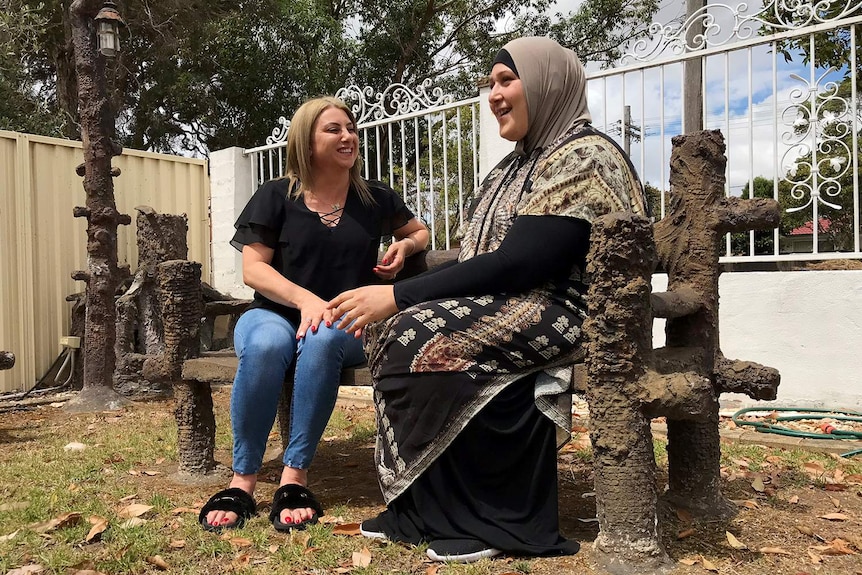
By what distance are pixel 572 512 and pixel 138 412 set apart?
3.92 metres

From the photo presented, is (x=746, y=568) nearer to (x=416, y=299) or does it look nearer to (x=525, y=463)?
(x=525, y=463)

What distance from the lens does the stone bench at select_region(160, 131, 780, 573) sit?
6.84 ft

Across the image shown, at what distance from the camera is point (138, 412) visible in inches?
219

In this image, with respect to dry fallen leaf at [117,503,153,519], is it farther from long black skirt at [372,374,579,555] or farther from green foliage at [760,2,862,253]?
green foliage at [760,2,862,253]

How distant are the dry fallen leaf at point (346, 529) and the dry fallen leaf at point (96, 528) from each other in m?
0.84

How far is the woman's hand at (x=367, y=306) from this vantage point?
2.41m

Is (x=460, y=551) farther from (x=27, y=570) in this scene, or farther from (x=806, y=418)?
(x=806, y=418)

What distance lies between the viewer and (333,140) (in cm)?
305

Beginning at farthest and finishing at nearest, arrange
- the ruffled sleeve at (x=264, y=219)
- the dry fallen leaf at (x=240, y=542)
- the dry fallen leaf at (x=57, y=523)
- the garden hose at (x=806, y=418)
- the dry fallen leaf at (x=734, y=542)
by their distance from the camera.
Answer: the garden hose at (x=806, y=418)
the ruffled sleeve at (x=264, y=219)
the dry fallen leaf at (x=57, y=523)
the dry fallen leaf at (x=240, y=542)
the dry fallen leaf at (x=734, y=542)

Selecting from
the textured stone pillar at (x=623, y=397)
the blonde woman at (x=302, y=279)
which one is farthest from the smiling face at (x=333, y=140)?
the textured stone pillar at (x=623, y=397)

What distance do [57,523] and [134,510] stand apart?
287mm

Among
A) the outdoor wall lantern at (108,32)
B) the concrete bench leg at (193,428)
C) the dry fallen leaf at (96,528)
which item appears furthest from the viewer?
the outdoor wall lantern at (108,32)

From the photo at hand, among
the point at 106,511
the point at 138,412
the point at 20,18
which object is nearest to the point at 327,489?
the point at 106,511

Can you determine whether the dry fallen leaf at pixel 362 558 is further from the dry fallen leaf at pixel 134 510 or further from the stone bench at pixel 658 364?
the dry fallen leaf at pixel 134 510
